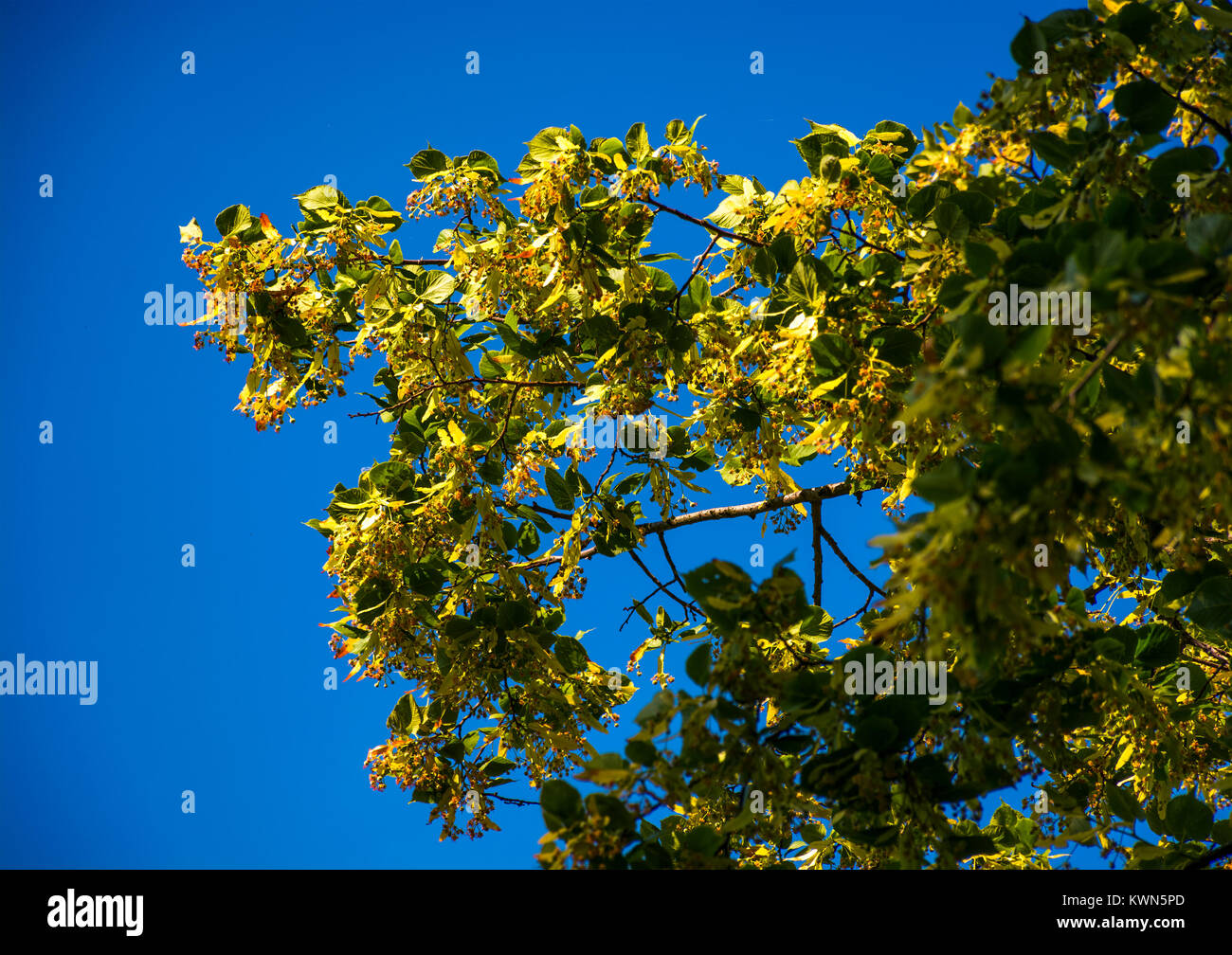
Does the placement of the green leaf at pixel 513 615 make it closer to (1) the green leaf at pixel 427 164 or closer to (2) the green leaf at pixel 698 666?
(2) the green leaf at pixel 698 666

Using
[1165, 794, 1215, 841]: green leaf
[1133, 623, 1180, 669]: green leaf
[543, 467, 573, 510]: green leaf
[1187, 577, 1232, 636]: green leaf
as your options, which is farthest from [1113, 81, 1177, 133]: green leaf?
[543, 467, 573, 510]: green leaf

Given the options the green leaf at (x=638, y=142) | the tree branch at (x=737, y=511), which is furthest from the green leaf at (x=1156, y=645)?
the green leaf at (x=638, y=142)

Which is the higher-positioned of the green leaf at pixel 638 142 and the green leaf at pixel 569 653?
the green leaf at pixel 638 142

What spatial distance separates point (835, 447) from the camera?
9.62 feet

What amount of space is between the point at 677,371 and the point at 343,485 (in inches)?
57.4

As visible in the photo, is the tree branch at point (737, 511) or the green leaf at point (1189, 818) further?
the tree branch at point (737, 511)

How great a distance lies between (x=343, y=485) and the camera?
12.6 feet

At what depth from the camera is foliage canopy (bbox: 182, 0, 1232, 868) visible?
1513 millimetres

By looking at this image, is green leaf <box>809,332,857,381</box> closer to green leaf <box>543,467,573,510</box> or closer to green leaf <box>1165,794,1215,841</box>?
green leaf <box>543,467,573,510</box>

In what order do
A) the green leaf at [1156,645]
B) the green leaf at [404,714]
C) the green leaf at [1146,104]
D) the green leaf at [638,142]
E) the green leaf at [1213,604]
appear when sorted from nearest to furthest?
the green leaf at [1146,104] < the green leaf at [1213,604] < the green leaf at [1156,645] < the green leaf at [638,142] < the green leaf at [404,714]

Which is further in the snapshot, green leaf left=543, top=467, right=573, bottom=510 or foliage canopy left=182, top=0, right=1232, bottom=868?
green leaf left=543, top=467, right=573, bottom=510

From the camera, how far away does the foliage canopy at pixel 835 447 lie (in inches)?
59.6
